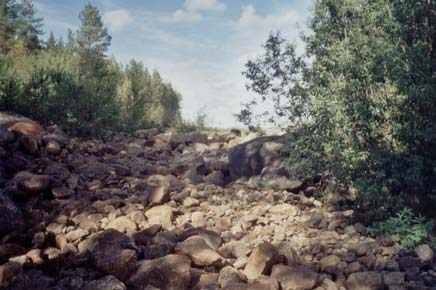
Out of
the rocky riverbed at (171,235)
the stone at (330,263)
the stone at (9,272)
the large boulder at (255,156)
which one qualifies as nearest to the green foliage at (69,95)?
the rocky riverbed at (171,235)

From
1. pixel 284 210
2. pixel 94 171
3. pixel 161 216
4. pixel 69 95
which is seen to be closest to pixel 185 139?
pixel 69 95

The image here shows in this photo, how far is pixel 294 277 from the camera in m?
3.01

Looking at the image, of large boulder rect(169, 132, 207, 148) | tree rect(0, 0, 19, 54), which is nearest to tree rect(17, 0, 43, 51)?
tree rect(0, 0, 19, 54)

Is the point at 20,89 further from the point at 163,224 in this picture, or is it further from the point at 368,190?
the point at 368,190

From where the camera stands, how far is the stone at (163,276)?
117 inches

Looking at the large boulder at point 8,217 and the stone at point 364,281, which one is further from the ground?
the large boulder at point 8,217

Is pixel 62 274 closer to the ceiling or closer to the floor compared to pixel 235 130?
closer to the floor

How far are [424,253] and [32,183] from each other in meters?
4.64

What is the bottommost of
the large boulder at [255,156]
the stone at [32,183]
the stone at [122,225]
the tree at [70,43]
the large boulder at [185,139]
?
the stone at [122,225]

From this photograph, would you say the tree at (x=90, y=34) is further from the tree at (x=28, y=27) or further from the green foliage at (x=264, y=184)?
the green foliage at (x=264, y=184)

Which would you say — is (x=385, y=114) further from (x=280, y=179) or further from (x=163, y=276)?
(x=163, y=276)

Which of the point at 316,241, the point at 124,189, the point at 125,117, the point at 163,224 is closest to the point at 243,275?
the point at 316,241

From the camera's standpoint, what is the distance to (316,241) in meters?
3.97

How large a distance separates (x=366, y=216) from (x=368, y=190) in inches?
15.0
